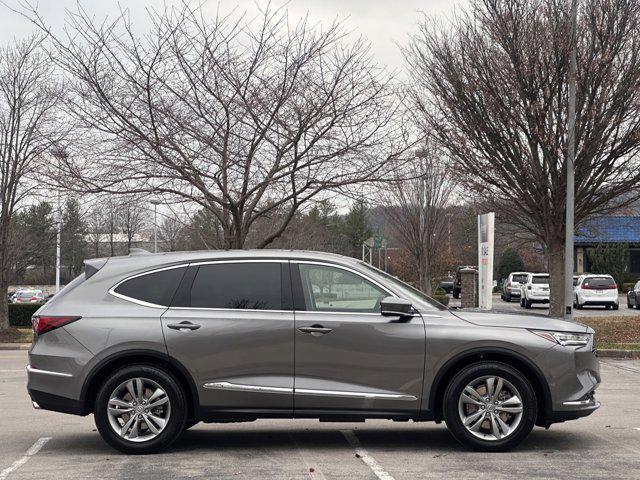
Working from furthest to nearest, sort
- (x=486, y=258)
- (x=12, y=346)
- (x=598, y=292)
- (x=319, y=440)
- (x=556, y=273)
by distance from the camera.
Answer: (x=598, y=292), (x=12, y=346), (x=556, y=273), (x=486, y=258), (x=319, y=440)

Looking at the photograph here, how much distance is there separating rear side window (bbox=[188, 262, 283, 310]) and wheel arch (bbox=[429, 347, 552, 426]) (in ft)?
4.68

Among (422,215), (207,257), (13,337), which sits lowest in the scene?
(13,337)

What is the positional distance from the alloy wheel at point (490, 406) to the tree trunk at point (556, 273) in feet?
46.5

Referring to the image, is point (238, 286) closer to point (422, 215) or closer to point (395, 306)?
point (395, 306)

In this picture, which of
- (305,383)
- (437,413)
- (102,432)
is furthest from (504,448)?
(102,432)

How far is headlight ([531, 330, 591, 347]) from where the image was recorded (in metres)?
6.99

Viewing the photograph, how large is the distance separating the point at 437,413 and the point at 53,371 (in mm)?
3141

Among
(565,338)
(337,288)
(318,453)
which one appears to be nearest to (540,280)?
(565,338)

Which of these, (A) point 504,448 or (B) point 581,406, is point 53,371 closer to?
(A) point 504,448

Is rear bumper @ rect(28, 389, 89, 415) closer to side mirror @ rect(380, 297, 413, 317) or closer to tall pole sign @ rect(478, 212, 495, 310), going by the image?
side mirror @ rect(380, 297, 413, 317)

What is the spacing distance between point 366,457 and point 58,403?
2.52 m

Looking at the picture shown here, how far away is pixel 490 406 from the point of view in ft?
22.6

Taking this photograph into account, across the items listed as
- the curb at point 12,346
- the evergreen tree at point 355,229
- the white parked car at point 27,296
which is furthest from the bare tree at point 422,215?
the evergreen tree at point 355,229

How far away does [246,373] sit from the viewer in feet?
22.7
